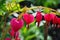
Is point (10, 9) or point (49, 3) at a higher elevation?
point (10, 9)

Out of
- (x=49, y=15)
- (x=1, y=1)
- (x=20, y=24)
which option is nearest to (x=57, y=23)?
(x=49, y=15)

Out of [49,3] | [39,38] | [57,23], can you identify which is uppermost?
[57,23]

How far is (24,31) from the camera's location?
2447 millimetres

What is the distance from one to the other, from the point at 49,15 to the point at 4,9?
27 centimetres

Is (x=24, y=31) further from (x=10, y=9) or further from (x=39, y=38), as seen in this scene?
(x=10, y=9)

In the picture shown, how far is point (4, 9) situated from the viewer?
125 centimetres

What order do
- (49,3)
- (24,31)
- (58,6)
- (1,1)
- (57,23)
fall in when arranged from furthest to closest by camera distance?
(58,6), (49,3), (24,31), (1,1), (57,23)

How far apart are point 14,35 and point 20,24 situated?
7cm

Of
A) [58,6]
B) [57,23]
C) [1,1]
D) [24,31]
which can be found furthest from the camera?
→ [58,6]

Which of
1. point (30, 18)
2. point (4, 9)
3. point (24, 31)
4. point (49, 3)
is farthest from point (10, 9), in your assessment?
point (49, 3)

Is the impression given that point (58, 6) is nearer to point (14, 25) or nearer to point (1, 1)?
point (1, 1)

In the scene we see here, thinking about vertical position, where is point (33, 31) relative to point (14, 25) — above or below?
below

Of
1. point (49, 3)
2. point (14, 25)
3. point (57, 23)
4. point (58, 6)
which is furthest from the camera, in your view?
point (58, 6)

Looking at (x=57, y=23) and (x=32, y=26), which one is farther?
(x=32, y=26)
